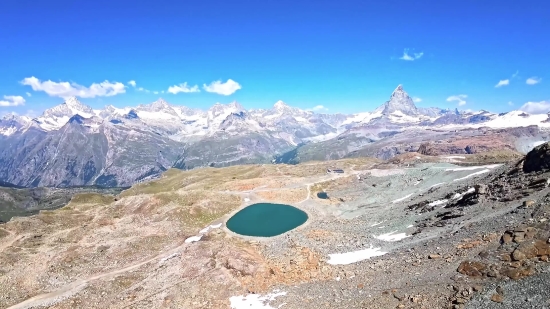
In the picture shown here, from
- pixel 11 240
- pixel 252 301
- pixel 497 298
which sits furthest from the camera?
pixel 11 240

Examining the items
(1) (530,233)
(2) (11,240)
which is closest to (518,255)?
(1) (530,233)

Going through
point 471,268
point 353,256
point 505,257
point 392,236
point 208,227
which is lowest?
point 208,227

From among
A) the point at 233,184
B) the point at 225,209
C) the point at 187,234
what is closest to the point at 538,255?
the point at 187,234

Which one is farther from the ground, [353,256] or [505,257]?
[505,257]

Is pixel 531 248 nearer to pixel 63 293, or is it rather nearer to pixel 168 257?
pixel 168 257

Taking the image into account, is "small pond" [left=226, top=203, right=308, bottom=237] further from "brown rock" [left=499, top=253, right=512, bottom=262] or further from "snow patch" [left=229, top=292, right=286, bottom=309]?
"brown rock" [left=499, top=253, right=512, bottom=262]

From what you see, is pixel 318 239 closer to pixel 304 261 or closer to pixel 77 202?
pixel 304 261
